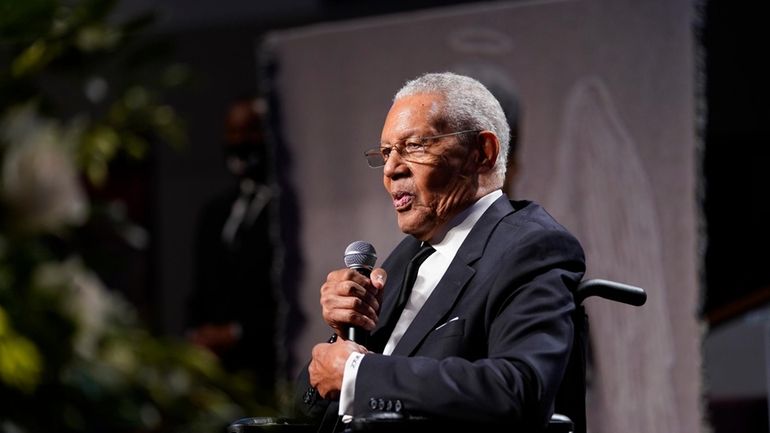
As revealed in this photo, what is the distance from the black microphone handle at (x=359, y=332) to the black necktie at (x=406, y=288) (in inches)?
5.5

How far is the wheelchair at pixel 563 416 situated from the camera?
1525 millimetres

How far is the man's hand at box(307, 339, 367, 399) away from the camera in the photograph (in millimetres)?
1698

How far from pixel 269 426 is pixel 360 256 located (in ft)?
1.07

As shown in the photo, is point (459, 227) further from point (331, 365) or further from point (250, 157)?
point (250, 157)

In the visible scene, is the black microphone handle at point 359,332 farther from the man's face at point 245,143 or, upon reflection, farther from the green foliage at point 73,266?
the man's face at point 245,143

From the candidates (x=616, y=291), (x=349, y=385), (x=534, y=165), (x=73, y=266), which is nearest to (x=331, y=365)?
(x=349, y=385)

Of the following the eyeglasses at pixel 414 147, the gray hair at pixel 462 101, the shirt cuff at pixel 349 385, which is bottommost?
the shirt cuff at pixel 349 385

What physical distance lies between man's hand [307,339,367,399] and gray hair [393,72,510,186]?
446mm

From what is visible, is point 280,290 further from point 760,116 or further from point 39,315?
point 39,315

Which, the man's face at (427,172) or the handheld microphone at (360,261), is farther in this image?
the man's face at (427,172)

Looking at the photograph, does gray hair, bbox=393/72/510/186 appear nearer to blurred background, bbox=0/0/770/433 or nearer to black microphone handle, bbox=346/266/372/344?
black microphone handle, bbox=346/266/372/344

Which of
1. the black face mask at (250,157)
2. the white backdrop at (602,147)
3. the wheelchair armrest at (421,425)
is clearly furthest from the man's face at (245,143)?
the wheelchair armrest at (421,425)

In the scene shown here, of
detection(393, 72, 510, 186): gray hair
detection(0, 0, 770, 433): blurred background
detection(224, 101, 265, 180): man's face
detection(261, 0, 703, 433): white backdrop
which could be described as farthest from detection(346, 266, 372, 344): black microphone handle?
detection(224, 101, 265, 180): man's face

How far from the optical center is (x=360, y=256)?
5.78 feet
